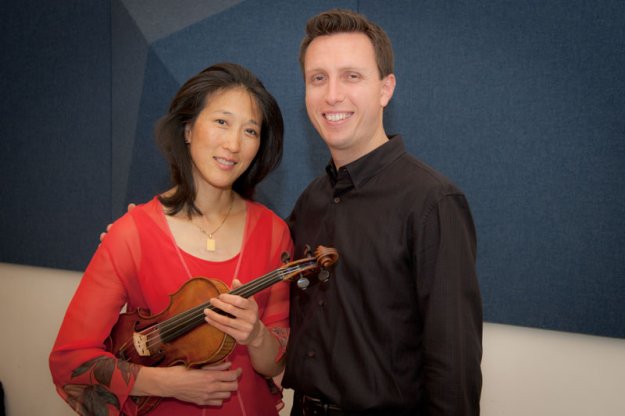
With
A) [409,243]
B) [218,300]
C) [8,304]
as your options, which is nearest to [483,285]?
[409,243]

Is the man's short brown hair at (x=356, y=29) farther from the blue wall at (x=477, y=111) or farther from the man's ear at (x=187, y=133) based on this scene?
the blue wall at (x=477, y=111)

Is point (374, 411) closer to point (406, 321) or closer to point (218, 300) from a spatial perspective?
point (406, 321)

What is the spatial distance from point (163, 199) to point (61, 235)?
1554 millimetres

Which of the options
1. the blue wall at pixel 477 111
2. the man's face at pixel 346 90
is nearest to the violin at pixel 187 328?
the man's face at pixel 346 90

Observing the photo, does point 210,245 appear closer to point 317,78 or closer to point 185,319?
point 185,319

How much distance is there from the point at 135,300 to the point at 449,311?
914 mm

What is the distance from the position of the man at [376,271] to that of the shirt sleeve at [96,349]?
48cm

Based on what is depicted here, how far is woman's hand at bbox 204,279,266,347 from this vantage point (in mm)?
1284

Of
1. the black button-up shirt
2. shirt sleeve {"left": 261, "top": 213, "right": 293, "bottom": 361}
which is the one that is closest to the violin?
the black button-up shirt

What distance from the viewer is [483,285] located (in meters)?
1.99

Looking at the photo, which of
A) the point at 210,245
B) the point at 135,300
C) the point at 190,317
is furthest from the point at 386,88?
the point at 135,300

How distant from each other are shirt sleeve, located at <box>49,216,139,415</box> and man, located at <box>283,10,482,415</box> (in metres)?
0.48

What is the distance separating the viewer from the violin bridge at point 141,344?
1.41m

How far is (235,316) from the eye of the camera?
1.31m
